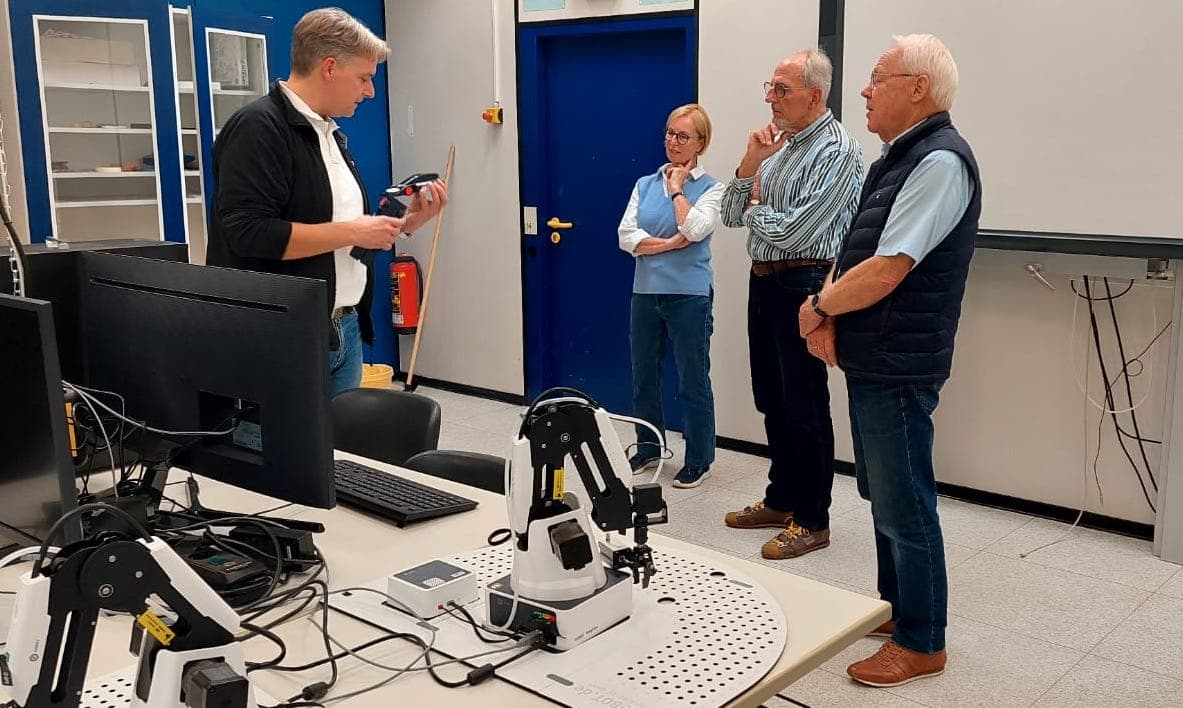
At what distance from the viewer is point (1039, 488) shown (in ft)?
13.4

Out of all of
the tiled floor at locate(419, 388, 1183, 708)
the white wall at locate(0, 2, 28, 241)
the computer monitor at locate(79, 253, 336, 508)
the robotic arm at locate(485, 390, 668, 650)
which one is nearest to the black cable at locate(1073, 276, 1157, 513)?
the tiled floor at locate(419, 388, 1183, 708)

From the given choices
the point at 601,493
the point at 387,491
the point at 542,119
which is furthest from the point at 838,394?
the point at 601,493

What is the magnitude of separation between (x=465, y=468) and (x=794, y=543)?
5.21 ft

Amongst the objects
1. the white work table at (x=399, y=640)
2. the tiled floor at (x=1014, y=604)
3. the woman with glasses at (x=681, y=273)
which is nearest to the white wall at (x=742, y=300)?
the tiled floor at (x=1014, y=604)

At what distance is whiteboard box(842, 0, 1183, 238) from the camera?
138 inches

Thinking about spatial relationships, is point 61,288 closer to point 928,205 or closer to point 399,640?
point 399,640

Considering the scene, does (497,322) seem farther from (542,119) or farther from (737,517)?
(737,517)

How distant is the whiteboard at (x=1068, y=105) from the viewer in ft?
11.5

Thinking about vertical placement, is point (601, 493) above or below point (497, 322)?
above

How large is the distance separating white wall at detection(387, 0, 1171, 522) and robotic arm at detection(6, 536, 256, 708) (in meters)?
3.43

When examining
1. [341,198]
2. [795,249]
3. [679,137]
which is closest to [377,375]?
[679,137]

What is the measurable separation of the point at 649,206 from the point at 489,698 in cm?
333

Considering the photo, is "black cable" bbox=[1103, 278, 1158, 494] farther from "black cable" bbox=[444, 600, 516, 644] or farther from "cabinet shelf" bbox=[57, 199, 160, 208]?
"cabinet shelf" bbox=[57, 199, 160, 208]

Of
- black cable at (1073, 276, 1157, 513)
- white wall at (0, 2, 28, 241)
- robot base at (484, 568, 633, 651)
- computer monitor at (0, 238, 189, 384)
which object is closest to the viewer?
robot base at (484, 568, 633, 651)
